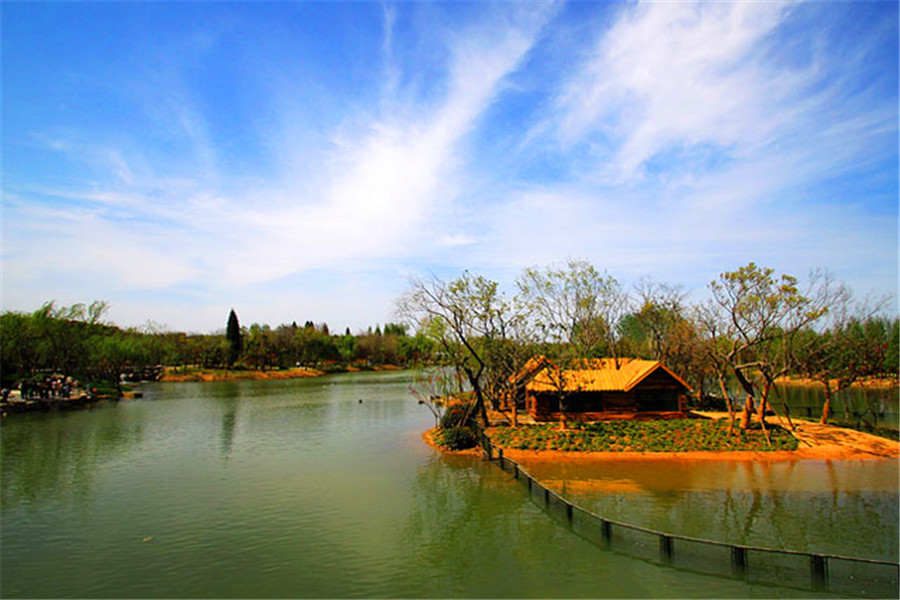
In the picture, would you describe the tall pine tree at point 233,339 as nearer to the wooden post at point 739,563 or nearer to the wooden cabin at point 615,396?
the wooden cabin at point 615,396

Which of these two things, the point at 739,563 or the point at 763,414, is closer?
the point at 739,563

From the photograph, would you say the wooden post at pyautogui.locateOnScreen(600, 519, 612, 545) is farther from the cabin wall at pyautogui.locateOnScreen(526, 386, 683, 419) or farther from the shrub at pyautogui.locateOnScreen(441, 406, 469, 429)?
the cabin wall at pyautogui.locateOnScreen(526, 386, 683, 419)

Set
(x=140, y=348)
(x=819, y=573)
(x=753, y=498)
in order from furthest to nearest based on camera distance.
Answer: (x=140, y=348), (x=753, y=498), (x=819, y=573)

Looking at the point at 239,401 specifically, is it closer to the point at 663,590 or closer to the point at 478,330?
the point at 478,330

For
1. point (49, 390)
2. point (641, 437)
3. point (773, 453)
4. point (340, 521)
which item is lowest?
point (340, 521)

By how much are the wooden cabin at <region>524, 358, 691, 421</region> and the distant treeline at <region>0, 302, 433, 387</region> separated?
30.3 ft

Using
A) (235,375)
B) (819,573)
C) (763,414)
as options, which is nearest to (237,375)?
(235,375)

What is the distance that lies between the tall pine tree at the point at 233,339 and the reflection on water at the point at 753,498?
94439 mm

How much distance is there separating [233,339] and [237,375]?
431 inches

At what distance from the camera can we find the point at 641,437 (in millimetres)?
32969

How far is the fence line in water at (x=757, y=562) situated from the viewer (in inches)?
558

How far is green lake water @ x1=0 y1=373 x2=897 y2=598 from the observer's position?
49.8 ft

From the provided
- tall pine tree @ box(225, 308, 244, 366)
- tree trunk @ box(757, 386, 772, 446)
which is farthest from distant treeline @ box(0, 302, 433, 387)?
tree trunk @ box(757, 386, 772, 446)

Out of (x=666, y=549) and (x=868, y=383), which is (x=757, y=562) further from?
(x=868, y=383)
